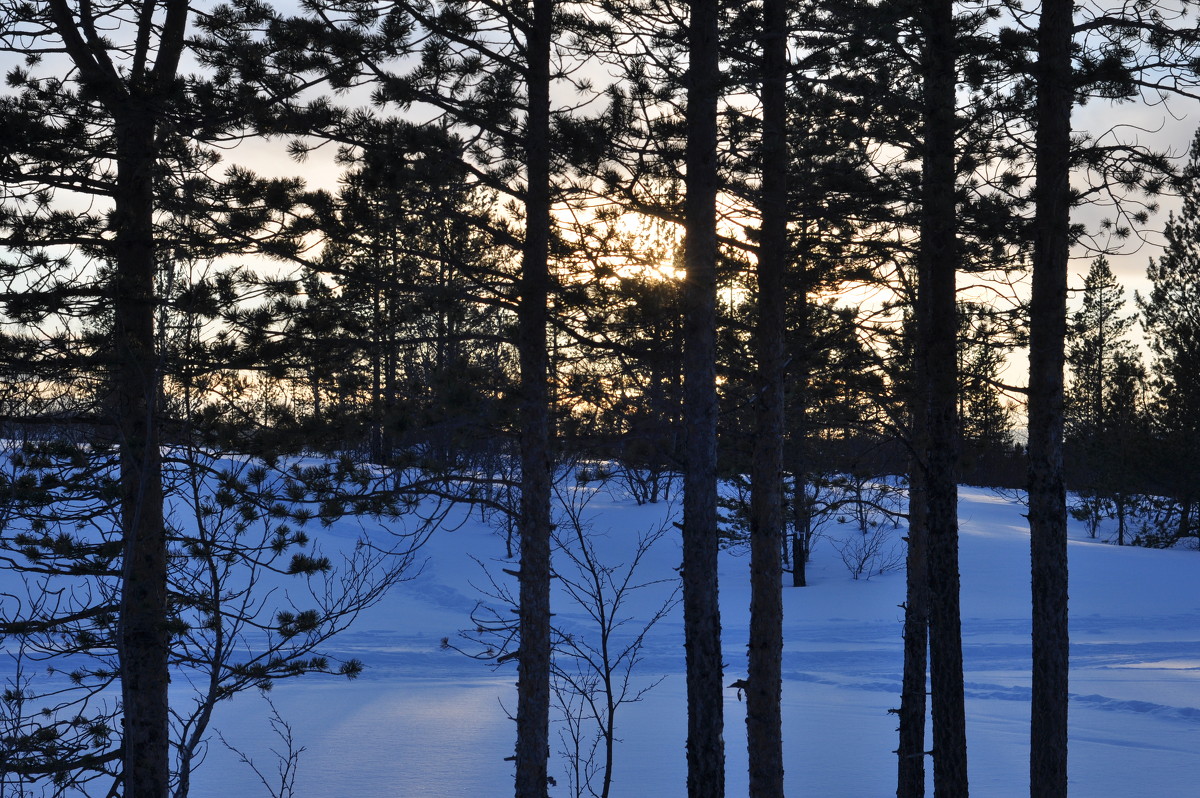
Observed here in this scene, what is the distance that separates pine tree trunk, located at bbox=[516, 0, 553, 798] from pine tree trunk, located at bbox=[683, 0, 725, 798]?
3.83 feet

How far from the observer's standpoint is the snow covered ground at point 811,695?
36.2 ft

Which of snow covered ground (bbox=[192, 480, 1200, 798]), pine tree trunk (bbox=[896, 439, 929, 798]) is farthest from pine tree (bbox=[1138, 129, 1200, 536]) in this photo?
pine tree trunk (bbox=[896, 439, 929, 798])

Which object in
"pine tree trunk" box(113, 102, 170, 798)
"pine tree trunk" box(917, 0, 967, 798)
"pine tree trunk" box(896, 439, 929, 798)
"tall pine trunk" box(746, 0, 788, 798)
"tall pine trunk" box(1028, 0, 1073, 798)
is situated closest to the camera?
"tall pine trunk" box(1028, 0, 1073, 798)

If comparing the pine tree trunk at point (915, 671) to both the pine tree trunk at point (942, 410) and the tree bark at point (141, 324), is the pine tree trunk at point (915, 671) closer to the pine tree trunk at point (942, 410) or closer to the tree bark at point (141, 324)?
the pine tree trunk at point (942, 410)

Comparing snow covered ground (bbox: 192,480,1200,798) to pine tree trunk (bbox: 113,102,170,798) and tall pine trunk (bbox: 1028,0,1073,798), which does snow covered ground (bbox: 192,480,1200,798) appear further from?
tall pine trunk (bbox: 1028,0,1073,798)

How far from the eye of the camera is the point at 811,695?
1511 cm

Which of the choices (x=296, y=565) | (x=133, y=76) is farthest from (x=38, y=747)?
(x=133, y=76)

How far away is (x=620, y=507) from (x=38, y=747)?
79.3ft

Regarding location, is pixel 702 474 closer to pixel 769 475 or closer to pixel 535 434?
pixel 769 475

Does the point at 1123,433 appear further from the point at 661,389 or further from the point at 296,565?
the point at 296,565

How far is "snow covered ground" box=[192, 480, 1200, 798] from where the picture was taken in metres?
11.0

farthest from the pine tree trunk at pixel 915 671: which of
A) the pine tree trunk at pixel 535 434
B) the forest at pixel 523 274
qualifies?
the pine tree trunk at pixel 535 434

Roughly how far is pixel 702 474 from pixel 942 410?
188 centimetres

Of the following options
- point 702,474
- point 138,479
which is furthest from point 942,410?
point 138,479
